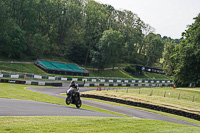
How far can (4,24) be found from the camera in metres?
62.7

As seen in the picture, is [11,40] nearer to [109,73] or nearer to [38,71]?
[38,71]

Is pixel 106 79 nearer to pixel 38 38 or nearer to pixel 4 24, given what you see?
pixel 38 38

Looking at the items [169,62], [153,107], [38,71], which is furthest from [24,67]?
[153,107]

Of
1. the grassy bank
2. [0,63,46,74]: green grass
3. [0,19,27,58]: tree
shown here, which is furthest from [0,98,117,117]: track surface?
[0,19,27,58]: tree

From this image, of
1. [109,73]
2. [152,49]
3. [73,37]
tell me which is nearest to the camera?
[109,73]

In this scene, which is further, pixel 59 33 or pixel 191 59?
pixel 59 33

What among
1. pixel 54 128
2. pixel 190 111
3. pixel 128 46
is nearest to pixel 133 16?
pixel 128 46

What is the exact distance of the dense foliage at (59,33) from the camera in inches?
2544

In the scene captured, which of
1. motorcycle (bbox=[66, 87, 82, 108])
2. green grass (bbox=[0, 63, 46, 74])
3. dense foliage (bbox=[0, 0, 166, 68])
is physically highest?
dense foliage (bbox=[0, 0, 166, 68])

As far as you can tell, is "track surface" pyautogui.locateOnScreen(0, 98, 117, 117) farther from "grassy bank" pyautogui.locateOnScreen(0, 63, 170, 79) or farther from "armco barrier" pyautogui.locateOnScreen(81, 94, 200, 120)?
"grassy bank" pyautogui.locateOnScreen(0, 63, 170, 79)

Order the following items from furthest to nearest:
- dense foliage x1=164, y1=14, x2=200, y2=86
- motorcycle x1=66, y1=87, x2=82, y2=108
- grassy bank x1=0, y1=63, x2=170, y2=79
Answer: grassy bank x1=0, y1=63, x2=170, y2=79, dense foliage x1=164, y1=14, x2=200, y2=86, motorcycle x1=66, y1=87, x2=82, y2=108

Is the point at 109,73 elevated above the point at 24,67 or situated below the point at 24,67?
above

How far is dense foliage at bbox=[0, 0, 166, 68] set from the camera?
64625 mm

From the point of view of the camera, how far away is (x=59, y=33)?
92625 mm
